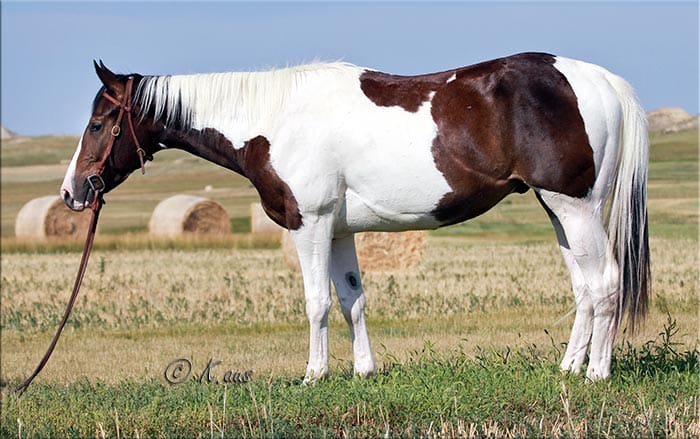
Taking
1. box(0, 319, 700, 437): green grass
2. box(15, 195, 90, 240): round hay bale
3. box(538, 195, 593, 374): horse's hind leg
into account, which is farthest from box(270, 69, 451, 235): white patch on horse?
box(15, 195, 90, 240): round hay bale

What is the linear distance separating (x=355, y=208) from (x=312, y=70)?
115 cm

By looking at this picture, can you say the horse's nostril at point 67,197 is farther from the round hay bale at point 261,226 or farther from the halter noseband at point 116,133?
the round hay bale at point 261,226

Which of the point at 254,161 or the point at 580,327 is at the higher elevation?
the point at 254,161

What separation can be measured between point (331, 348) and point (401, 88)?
4.54 m

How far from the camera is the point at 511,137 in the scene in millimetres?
7656

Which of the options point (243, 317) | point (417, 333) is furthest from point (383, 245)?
point (417, 333)

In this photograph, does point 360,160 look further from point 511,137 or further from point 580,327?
point 580,327

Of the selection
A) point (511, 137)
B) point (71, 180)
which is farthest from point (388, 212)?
point (71, 180)

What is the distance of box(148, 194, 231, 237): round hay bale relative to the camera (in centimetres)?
2833

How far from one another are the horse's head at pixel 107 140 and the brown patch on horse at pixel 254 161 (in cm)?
26

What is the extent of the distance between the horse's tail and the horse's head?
3.52 meters

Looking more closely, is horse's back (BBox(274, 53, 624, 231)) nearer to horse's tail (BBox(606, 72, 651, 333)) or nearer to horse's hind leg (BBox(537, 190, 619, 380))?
horse's hind leg (BBox(537, 190, 619, 380))

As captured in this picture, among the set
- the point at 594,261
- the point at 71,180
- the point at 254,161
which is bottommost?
the point at 594,261

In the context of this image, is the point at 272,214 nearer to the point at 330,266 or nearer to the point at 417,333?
the point at 330,266
